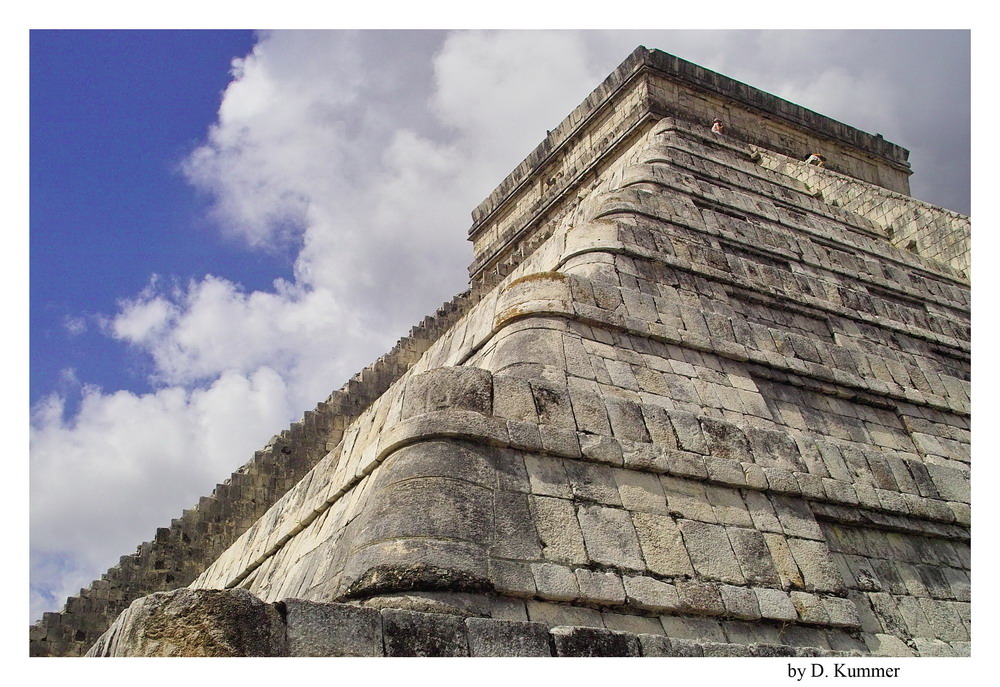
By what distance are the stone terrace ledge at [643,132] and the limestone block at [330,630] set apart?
10.7 m

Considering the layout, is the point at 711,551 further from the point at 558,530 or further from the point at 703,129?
the point at 703,129

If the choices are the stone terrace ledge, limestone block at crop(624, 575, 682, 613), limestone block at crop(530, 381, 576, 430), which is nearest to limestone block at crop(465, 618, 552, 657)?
limestone block at crop(624, 575, 682, 613)

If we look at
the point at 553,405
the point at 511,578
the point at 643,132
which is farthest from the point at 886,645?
the point at 643,132

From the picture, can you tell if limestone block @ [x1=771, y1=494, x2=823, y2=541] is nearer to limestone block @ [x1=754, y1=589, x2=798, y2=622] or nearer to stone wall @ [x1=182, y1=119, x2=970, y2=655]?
stone wall @ [x1=182, y1=119, x2=970, y2=655]

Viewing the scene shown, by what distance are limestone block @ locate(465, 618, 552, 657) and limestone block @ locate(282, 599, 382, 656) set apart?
44 cm

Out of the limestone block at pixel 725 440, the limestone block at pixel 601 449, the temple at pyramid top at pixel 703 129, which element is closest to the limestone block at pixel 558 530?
→ the limestone block at pixel 601 449

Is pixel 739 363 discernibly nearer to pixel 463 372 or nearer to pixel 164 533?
pixel 463 372

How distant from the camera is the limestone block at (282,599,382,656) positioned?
358 cm

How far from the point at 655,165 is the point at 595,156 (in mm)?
4365

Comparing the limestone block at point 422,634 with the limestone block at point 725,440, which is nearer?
the limestone block at point 422,634

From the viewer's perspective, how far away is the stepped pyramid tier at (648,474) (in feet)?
14.1

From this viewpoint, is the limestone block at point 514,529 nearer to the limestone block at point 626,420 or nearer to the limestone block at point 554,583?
the limestone block at point 554,583

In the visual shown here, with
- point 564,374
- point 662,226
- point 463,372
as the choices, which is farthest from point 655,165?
point 463,372

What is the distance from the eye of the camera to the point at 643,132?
13.3 m
